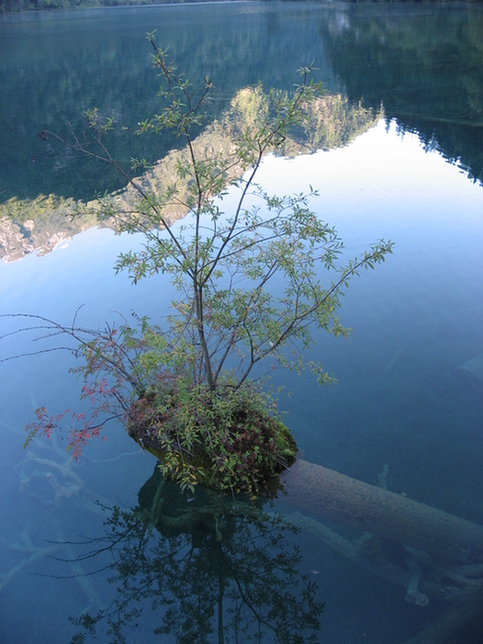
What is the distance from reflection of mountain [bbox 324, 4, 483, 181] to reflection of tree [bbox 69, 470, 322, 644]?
14564mm

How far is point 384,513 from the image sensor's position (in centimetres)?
535

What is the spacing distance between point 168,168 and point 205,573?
51.8 ft

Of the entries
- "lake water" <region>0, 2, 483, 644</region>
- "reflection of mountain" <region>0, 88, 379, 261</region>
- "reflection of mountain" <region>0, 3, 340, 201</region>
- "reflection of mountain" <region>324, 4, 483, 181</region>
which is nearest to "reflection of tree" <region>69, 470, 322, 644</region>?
"lake water" <region>0, 2, 483, 644</region>

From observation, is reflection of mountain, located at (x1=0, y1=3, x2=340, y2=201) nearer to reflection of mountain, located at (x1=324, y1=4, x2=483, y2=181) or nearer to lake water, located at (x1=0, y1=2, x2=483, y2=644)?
lake water, located at (x1=0, y1=2, x2=483, y2=644)

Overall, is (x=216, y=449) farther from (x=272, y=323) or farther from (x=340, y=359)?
(x=340, y=359)

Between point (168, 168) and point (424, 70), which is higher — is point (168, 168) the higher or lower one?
the lower one

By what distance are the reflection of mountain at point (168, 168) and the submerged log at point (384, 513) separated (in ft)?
13.1

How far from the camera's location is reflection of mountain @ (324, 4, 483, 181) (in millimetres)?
20625

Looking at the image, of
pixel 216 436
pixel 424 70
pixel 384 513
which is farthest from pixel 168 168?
pixel 424 70

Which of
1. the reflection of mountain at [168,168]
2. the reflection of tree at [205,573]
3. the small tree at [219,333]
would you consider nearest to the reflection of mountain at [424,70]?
the reflection of mountain at [168,168]

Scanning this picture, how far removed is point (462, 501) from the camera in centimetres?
572

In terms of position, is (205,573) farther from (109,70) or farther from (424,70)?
(109,70)

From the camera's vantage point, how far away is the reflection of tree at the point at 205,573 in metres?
4.86

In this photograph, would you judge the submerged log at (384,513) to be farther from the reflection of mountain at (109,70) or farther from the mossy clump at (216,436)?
the reflection of mountain at (109,70)
